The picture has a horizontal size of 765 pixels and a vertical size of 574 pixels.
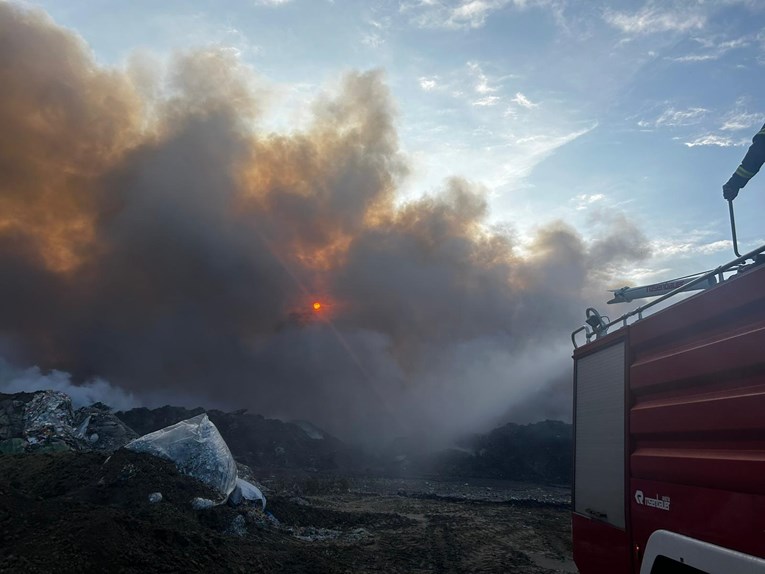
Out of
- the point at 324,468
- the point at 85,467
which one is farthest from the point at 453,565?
the point at 324,468

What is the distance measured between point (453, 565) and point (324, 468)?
26.5 metres

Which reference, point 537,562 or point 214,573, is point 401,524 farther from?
point 214,573

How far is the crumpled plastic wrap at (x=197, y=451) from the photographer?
11742 millimetres

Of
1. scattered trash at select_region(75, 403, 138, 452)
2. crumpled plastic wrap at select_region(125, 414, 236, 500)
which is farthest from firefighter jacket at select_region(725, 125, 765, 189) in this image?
scattered trash at select_region(75, 403, 138, 452)

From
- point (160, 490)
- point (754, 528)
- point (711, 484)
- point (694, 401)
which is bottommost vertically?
point (160, 490)

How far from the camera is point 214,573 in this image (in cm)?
778

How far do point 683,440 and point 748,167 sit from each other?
201 centimetres

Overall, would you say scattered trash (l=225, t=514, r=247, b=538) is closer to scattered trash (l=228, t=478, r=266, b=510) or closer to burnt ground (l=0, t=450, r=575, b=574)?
burnt ground (l=0, t=450, r=575, b=574)

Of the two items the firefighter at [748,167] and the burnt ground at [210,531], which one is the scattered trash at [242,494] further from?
the firefighter at [748,167]

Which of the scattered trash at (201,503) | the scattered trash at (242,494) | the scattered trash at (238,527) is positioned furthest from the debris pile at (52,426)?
the scattered trash at (238,527)

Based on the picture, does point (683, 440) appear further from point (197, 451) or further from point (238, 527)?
point (197, 451)

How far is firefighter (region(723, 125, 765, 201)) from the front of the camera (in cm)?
352

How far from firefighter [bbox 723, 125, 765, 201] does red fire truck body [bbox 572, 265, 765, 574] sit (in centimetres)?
98

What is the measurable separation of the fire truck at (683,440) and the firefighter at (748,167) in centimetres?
53
